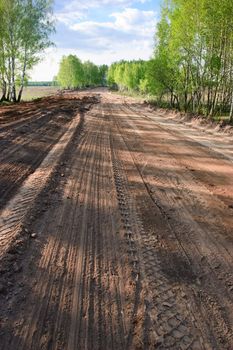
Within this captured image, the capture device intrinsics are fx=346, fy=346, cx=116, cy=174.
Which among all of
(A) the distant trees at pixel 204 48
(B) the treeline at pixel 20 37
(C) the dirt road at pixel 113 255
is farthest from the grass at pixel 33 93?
(C) the dirt road at pixel 113 255

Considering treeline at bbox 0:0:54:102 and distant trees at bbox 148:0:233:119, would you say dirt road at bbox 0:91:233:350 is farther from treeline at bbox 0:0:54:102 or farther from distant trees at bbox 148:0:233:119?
treeline at bbox 0:0:54:102

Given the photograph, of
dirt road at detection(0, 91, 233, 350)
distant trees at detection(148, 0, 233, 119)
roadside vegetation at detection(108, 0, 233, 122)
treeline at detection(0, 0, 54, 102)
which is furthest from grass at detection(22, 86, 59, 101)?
dirt road at detection(0, 91, 233, 350)

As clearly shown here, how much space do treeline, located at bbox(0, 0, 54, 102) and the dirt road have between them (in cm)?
2407

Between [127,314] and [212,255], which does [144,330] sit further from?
[212,255]

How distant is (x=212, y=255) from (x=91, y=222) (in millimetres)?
1734

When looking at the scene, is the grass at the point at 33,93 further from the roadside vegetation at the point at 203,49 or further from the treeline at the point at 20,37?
the roadside vegetation at the point at 203,49

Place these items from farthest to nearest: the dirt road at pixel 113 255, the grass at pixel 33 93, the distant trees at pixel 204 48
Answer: the grass at pixel 33 93, the distant trees at pixel 204 48, the dirt road at pixel 113 255

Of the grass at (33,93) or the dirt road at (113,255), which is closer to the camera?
the dirt road at (113,255)

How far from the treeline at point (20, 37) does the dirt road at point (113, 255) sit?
24.1 meters

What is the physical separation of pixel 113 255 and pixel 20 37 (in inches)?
1178

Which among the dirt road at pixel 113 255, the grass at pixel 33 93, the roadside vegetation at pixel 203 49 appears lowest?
the grass at pixel 33 93

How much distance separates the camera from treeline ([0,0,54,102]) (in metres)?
28.8

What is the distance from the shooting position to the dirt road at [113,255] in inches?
115

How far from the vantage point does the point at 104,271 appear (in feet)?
12.3
